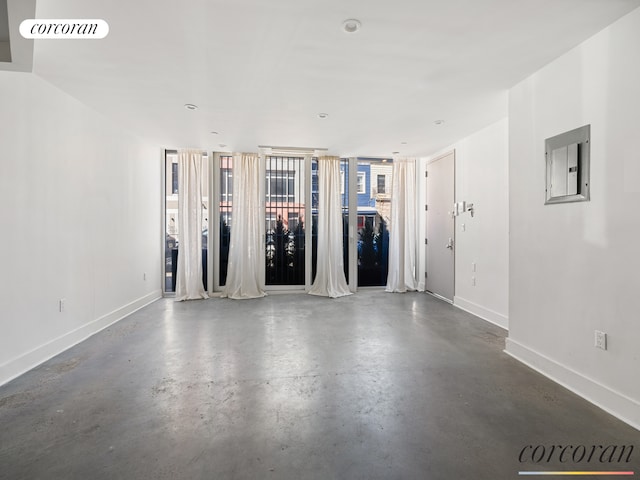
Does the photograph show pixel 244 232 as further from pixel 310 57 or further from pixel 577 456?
pixel 577 456

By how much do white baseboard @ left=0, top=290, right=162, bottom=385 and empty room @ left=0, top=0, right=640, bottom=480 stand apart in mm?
23

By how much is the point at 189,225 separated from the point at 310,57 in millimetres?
3714

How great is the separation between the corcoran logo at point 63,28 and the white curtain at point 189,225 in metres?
3.09

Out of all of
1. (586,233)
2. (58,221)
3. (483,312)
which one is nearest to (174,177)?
(58,221)

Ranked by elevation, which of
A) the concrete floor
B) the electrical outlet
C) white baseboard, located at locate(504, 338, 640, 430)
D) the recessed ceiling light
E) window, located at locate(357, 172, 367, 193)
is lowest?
the concrete floor

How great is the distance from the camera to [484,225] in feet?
13.3

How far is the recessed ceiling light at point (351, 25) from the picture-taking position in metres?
1.98

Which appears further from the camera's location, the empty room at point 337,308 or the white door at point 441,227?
the white door at point 441,227

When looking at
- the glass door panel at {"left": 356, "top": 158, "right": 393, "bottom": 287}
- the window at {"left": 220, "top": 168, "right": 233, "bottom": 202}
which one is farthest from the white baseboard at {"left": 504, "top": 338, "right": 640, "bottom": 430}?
the window at {"left": 220, "top": 168, "right": 233, "bottom": 202}

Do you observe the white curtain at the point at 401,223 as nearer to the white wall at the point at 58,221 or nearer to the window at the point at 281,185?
the window at the point at 281,185

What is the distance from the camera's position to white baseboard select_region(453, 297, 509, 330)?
373 centimetres

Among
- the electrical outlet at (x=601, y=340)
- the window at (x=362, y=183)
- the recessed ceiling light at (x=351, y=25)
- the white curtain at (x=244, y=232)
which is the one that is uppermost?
the recessed ceiling light at (x=351, y=25)

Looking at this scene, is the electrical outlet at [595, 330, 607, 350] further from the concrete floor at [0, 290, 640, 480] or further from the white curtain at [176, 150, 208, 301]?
the white curtain at [176, 150, 208, 301]

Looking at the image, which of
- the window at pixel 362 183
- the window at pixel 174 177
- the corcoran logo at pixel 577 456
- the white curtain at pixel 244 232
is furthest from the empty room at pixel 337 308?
the window at pixel 362 183
